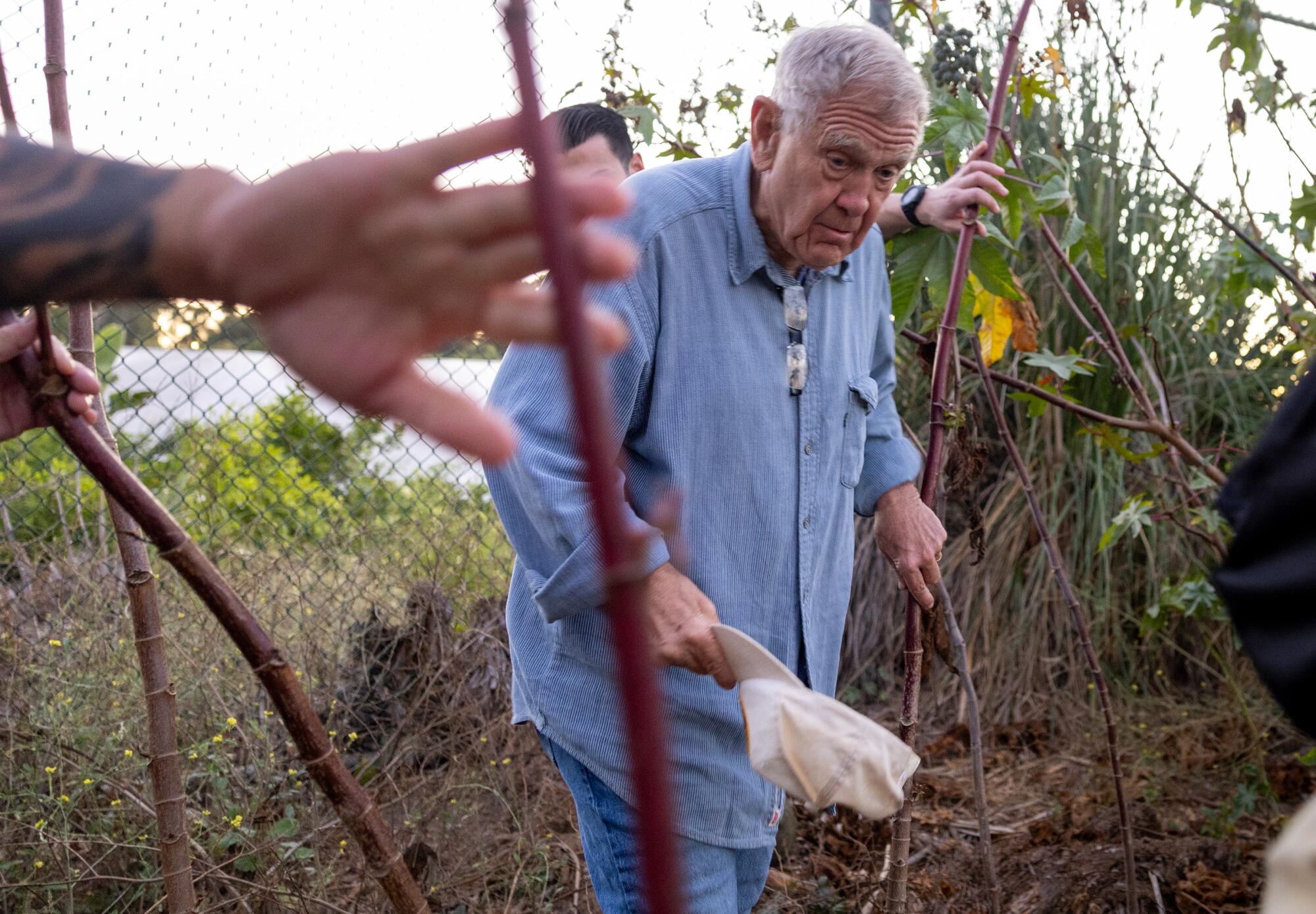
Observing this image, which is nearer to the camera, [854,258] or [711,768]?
[711,768]

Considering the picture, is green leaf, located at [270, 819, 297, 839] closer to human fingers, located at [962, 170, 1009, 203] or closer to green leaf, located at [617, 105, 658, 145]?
green leaf, located at [617, 105, 658, 145]

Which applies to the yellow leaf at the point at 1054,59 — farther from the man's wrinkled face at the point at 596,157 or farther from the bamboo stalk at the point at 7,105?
the bamboo stalk at the point at 7,105

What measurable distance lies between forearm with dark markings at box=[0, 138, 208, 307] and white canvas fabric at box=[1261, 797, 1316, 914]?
2.15 feet

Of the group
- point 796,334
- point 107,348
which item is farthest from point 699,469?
point 107,348

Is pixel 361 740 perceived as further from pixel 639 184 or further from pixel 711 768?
pixel 639 184

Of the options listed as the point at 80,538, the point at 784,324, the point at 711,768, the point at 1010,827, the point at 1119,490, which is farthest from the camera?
the point at 1119,490

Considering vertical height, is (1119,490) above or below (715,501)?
below

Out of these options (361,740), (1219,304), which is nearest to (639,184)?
(361,740)

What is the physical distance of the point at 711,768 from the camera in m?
1.88

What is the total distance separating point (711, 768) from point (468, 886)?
178cm

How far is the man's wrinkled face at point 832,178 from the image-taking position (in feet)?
6.23

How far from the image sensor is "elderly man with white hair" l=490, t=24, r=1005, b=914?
72.9 inches

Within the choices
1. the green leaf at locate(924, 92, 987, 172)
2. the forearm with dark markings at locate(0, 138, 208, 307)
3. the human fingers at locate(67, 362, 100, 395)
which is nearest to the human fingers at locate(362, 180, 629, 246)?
the forearm with dark markings at locate(0, 138, 208, 307)

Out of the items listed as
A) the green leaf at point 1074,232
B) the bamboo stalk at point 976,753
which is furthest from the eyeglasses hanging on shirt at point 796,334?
the green leaf at point 1074,232
